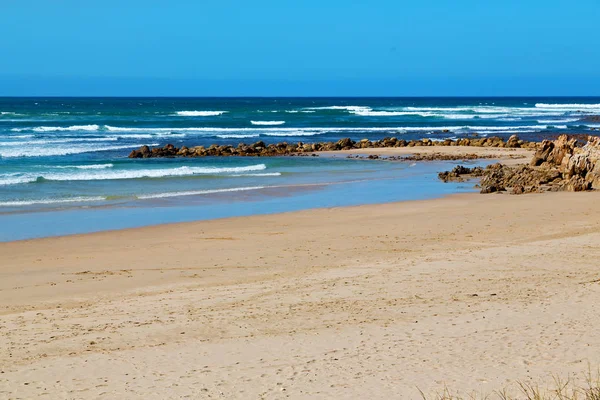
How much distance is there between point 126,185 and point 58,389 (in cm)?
1593

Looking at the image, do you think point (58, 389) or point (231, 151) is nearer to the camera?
point (58, 389)

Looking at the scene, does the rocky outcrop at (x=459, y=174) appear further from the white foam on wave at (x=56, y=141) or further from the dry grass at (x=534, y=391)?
the white foam on wave at (x=56, y=141)

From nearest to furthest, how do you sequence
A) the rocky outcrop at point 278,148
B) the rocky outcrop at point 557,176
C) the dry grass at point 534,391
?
the dry grass at point 534,391, the rocky outcrop at point 557,176, the rocky outcrop at point 278,148

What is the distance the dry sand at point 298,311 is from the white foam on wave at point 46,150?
19.4m

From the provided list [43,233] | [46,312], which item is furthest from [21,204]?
[46,312]

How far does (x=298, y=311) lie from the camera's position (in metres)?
7.82

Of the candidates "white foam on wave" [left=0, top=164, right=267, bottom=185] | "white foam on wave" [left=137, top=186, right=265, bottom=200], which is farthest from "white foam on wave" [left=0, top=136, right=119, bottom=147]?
"white foam on wave" [left=137, top=186, right=265, bottom=200]

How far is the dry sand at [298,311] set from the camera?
589 cm

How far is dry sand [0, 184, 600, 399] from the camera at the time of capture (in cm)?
589

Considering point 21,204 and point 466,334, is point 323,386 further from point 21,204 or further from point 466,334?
point 21,204

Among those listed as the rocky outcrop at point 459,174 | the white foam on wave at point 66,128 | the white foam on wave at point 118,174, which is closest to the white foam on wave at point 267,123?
the white foam on wave at point 66,128

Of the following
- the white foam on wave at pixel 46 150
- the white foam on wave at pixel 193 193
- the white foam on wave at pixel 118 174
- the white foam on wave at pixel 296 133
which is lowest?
the white foam on wave at pixel 46 150

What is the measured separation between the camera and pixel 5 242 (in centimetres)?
1248

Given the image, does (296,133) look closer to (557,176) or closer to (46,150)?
(46,150)
